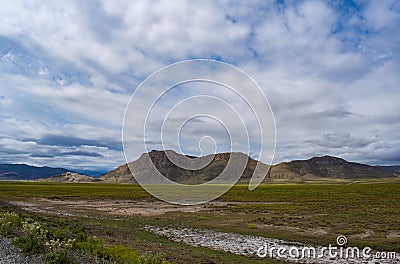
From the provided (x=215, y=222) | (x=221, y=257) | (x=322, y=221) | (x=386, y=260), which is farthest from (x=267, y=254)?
(x=322, y=221)

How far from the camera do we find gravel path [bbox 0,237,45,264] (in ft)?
36.1

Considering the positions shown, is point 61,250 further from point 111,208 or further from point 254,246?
point 111,208

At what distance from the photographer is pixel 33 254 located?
11836mm

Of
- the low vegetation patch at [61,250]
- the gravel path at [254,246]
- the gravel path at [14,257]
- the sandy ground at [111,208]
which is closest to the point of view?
the gravel path at [14,257]

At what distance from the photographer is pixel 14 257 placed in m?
11.4

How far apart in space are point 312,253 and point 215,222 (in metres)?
14.2

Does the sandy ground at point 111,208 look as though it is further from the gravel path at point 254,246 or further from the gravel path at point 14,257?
the gravel path at point 14,257

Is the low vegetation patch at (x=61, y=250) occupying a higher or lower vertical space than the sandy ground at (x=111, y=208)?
higher

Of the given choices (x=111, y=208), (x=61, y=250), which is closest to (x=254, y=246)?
(x=61, y=250)

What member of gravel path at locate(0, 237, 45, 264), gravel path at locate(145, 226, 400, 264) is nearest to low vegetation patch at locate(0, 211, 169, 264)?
gravel path at locate(0, 237, 45, 264)

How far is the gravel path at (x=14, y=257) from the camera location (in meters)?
11.0

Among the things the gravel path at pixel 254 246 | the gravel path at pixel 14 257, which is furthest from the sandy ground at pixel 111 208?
the gravel path at pixel 14 257

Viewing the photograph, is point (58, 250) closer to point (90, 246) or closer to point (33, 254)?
point (33, 254)

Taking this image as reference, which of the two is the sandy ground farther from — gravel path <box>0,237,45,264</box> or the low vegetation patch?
gravel path <box>0,237,45,264</box>
